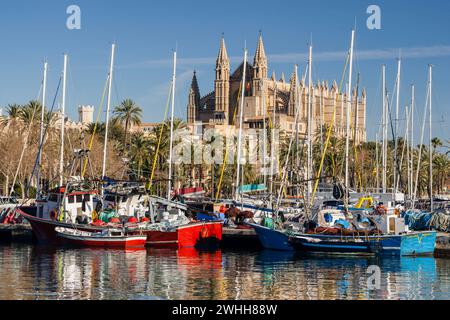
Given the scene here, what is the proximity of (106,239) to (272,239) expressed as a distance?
971 centimetres

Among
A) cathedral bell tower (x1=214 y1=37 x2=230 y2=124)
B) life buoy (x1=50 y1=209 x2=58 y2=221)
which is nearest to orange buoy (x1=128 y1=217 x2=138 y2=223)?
life buoy (x1=50 y1=209 x2=58 y2=221)

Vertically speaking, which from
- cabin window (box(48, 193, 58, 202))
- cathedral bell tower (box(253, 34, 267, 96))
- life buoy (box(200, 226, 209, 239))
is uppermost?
cathedral bell tower (box(253, 34, 267, 96))

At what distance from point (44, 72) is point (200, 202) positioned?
15185mm

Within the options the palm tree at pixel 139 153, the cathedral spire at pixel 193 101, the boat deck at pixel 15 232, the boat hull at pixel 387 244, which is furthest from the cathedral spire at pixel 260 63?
the boat hull at pixel 387 244

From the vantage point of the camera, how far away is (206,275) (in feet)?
117

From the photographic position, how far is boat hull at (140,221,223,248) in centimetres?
4809

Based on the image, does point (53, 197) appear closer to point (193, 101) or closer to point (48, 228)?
point (48, 228)

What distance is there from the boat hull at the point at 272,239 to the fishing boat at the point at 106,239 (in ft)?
22.5

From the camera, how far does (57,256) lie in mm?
43062

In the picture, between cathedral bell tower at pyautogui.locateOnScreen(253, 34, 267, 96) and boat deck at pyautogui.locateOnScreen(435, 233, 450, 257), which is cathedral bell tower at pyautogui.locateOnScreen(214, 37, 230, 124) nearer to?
cathedral bell tower at pyautogui.locateOnScreen(253, 34, 267, 96)

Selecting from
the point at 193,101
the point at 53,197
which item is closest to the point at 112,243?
the point at 53,197

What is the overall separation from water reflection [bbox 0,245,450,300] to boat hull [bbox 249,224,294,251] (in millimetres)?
743

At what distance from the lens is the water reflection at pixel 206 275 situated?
30.1m
